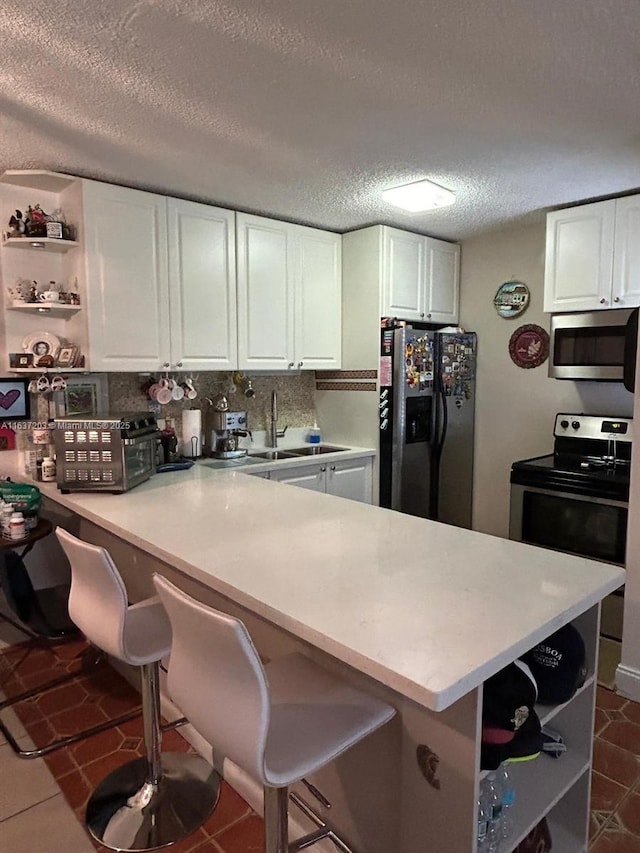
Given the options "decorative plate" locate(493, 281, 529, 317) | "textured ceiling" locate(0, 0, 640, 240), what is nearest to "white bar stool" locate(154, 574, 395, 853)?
"textured ceiling" locate(0, 0, 640, 240)

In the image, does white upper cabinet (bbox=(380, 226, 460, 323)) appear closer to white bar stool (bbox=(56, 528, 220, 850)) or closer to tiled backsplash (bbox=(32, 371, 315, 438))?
tiled backsplash (bbox=(32, 371, 315, 438))

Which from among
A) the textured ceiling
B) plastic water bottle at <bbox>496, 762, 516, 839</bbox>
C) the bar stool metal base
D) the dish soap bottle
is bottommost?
the bar stool metal base

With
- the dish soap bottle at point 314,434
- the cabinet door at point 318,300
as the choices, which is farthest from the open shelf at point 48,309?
the dish soap bottle at point 314,434

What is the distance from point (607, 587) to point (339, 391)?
2739 mm

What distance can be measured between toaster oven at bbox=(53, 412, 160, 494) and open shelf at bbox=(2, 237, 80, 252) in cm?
95

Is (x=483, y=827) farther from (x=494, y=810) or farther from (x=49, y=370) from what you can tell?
(x=49, y=370)

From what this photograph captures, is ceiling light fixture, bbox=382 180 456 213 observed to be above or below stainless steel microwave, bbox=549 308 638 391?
above

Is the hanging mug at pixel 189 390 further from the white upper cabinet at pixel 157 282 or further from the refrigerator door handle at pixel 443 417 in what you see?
the refrigerator door handle at pixel 443 417

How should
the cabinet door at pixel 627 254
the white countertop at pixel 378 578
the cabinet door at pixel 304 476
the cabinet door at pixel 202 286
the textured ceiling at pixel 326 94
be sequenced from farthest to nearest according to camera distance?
1. the cabinet door at pixel 304 476
2. the cabinet door at pixel 202 286
3. the cabinet door at pixel 627 254
4. the textured ceiling at pixel 326 94
5. the white countertop at pixel 378 578

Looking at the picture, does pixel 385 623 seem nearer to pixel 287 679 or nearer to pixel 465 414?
pixel 287 679

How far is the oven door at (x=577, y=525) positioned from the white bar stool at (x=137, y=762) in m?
2.03

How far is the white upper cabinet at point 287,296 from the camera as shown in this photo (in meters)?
3.39

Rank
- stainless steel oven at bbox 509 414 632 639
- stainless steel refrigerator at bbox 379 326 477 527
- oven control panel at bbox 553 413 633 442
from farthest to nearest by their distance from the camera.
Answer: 1. stainless steel refrigerator at bbox 379 326 477 527
2. oven control panel at bbox 553 413 633 442
3. stainless steel oven at bbox 509 414 632 639

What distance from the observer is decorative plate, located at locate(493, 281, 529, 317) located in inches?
149
